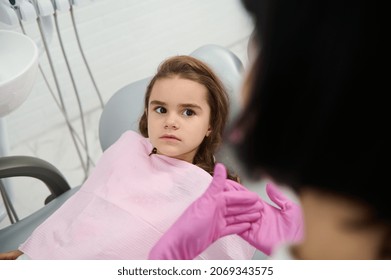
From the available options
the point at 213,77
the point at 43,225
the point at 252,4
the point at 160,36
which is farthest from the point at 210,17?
the point at 252,4

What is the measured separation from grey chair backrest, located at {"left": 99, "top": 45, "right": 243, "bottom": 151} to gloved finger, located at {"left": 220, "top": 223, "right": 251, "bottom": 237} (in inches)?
18.8

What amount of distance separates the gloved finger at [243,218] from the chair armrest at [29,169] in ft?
1.69

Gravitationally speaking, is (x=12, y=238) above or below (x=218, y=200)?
below

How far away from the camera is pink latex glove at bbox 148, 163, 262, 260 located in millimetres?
876

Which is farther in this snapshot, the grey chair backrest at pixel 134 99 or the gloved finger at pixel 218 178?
the grey chair backrest at pixel 134 99

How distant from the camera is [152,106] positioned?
1194mm

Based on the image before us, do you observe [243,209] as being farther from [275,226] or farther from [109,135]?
[109,135]

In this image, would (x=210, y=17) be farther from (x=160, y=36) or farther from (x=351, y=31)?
(x=351, y=31)

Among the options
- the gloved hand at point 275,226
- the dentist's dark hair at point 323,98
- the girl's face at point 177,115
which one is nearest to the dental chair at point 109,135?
the girl's face at point 177,115

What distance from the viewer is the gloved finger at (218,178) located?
87cm

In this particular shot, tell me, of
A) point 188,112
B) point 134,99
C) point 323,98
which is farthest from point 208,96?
point 323,98

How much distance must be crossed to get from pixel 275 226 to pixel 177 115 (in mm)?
357

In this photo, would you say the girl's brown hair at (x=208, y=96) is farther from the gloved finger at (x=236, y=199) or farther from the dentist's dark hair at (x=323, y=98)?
the dentist's dark hair at (x=323, y=98)
